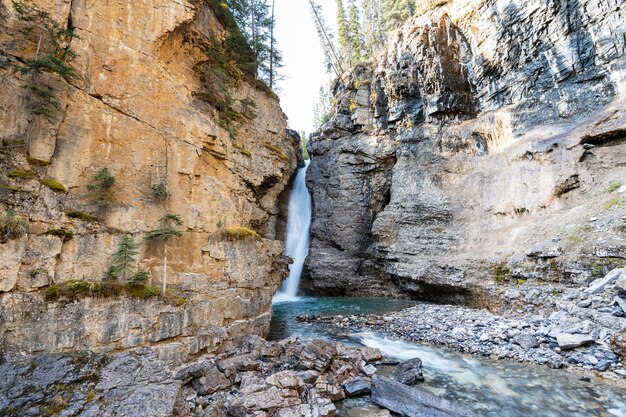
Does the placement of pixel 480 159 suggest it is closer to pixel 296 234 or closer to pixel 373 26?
pixel 296 234

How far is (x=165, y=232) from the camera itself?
30.1 ft

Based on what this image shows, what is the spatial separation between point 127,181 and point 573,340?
13.7 m

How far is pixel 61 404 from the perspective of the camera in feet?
12.5

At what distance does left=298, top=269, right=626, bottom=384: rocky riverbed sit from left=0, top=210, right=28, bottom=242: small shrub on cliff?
11.1 meters

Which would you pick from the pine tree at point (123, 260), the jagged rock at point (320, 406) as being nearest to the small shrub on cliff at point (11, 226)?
the pine tree at point (123, 260)

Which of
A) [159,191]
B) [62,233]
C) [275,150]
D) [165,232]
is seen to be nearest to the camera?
[62,233]

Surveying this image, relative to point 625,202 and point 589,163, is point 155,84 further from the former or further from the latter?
point 589,163

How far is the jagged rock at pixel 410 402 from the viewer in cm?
582

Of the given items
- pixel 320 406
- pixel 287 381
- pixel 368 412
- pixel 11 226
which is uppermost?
pixel 11 226

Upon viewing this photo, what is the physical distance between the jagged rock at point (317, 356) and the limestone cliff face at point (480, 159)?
921cm

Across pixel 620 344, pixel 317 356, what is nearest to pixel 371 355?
pixel 317 356

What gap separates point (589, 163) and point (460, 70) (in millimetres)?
10762

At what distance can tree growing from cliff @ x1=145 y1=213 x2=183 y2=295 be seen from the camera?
9078 millimetres

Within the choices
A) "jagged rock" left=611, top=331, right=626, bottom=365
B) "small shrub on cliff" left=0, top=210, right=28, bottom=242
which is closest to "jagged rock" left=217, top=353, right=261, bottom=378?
"small shrub on cliff" left=0, top=210, right=28, bottom=242
